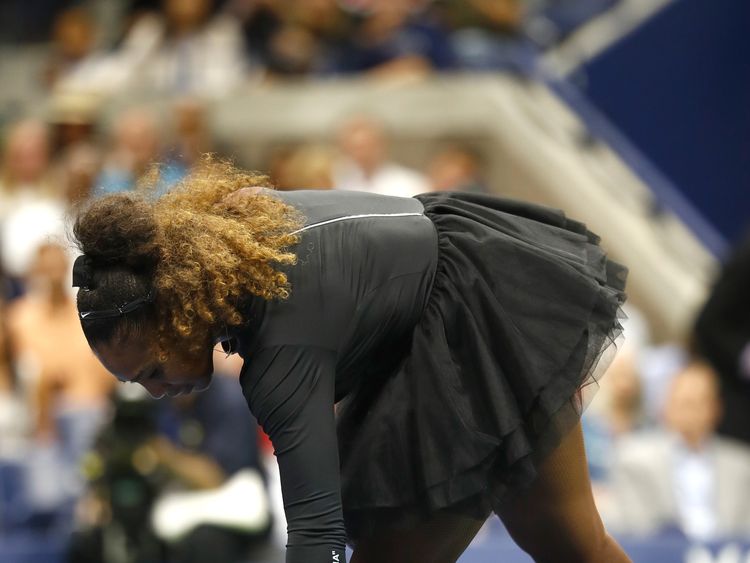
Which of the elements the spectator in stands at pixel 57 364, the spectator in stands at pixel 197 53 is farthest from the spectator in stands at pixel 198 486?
the spectator in stands at pixel 197 53

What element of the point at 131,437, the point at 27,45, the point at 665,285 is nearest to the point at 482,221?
the point at 131,437

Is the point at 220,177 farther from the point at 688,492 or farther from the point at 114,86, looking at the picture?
the point at 114,86

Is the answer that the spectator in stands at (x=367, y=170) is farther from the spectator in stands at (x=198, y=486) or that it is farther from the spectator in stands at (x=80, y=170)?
the spectator in stands at (x=198, y=486)

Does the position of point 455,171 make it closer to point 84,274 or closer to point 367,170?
point 367,170

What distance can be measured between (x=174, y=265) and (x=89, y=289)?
16 cm

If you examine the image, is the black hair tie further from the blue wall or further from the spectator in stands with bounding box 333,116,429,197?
the blue wall

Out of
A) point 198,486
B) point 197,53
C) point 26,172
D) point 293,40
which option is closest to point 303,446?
point 198,486

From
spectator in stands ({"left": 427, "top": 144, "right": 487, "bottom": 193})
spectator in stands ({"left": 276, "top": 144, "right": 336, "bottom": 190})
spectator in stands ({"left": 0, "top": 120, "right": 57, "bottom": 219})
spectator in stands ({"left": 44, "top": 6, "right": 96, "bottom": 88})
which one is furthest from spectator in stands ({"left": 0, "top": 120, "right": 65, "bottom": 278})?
spectator in stands ({"left": 427, "top": 144, "right": 487, "bottom": 193})

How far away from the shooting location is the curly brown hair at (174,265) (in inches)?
94.2

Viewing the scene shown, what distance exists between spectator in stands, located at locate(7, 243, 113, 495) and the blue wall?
3.43 metres

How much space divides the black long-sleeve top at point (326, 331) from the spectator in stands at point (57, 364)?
108 inches

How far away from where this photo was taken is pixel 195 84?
8203 mm

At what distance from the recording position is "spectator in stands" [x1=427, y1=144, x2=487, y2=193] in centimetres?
644

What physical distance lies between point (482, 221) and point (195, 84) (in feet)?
18.4
